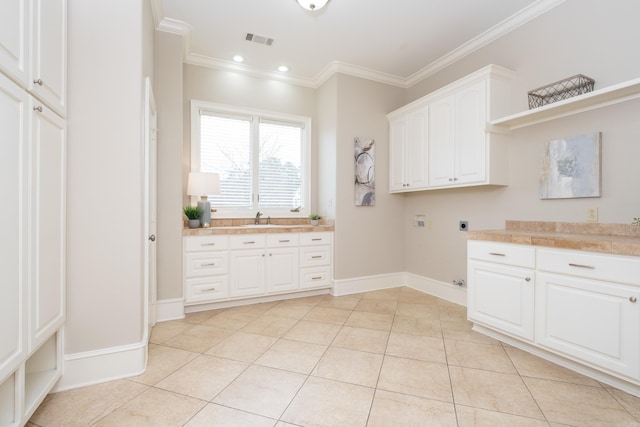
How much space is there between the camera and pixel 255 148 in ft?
13.2

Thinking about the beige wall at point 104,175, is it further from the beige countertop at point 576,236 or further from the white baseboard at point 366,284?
the beige countertop at point 576,236

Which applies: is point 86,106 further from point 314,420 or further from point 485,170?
point 485,170

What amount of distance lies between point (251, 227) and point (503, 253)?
8.26ft

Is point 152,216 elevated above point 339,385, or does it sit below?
above

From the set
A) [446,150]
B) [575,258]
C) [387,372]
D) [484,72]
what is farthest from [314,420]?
[484,72]

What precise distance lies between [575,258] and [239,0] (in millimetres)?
3303

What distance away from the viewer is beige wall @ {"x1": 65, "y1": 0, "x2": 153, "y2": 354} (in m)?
1.81

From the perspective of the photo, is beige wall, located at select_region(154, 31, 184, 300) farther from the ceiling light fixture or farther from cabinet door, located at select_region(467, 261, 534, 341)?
cabinet door, located at select_region(467, 261, 534, 341)

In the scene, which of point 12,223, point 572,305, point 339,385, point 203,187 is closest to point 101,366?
point 12,223

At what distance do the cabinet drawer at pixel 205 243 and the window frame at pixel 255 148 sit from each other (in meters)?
0.57

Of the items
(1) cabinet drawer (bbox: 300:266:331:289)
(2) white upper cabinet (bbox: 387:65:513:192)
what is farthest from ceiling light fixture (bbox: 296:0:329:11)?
(1) cabinet drawer (bbox: 300:266:331:289)

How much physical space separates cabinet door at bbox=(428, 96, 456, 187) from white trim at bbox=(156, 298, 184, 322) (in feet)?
9.94

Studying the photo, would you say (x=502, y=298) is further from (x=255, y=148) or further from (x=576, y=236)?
(x=255, y=148)

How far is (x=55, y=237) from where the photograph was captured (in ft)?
5.41
